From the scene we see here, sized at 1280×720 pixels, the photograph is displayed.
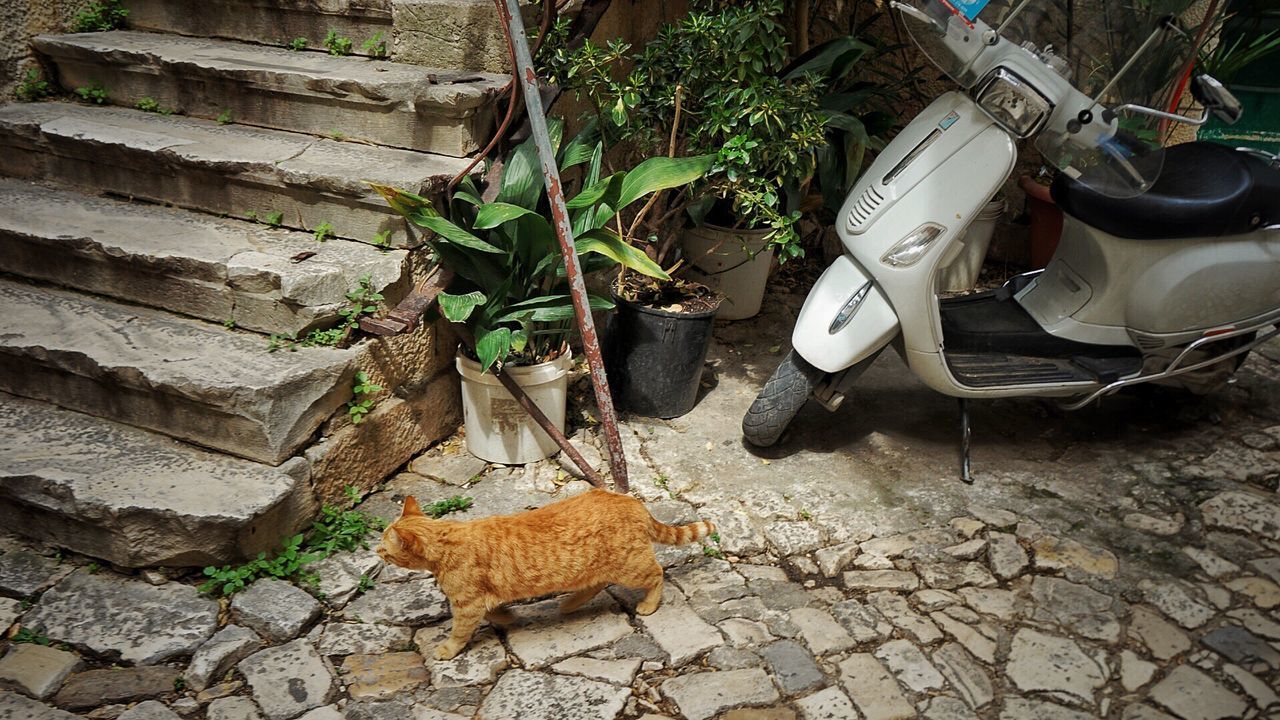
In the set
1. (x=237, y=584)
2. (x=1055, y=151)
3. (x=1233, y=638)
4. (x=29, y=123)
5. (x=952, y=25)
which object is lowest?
(x=237, y=584)

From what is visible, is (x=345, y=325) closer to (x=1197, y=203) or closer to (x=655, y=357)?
(x=655, y=357)

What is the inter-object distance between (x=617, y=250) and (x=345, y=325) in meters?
0.91

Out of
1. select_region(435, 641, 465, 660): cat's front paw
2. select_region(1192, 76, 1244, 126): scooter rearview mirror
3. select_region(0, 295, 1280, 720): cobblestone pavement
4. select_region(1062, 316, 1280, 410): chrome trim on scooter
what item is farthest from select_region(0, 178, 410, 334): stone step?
select_region(1192, 76, 1244, 126): scooter rearview mirror

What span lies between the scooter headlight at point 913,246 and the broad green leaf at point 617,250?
74 cm

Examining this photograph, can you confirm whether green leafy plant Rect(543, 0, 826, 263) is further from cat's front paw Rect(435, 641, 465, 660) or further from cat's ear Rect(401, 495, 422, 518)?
cat's front paw Rect(435, 641, 465, 660)

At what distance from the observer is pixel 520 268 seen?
3170 mm

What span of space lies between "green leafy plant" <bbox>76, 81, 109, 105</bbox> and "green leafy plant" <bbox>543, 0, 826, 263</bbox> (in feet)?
6.17

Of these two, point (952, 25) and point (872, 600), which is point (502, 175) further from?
point (872, 600)

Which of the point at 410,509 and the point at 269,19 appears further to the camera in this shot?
the point at 269,19

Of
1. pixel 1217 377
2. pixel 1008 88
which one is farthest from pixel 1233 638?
pixel 1008 88

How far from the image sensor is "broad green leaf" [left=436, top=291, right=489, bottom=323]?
9.70 ft

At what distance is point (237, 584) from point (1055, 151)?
9.06 feet

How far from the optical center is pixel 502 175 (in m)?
3.21

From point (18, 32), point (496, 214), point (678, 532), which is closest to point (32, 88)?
point (18, 32)
